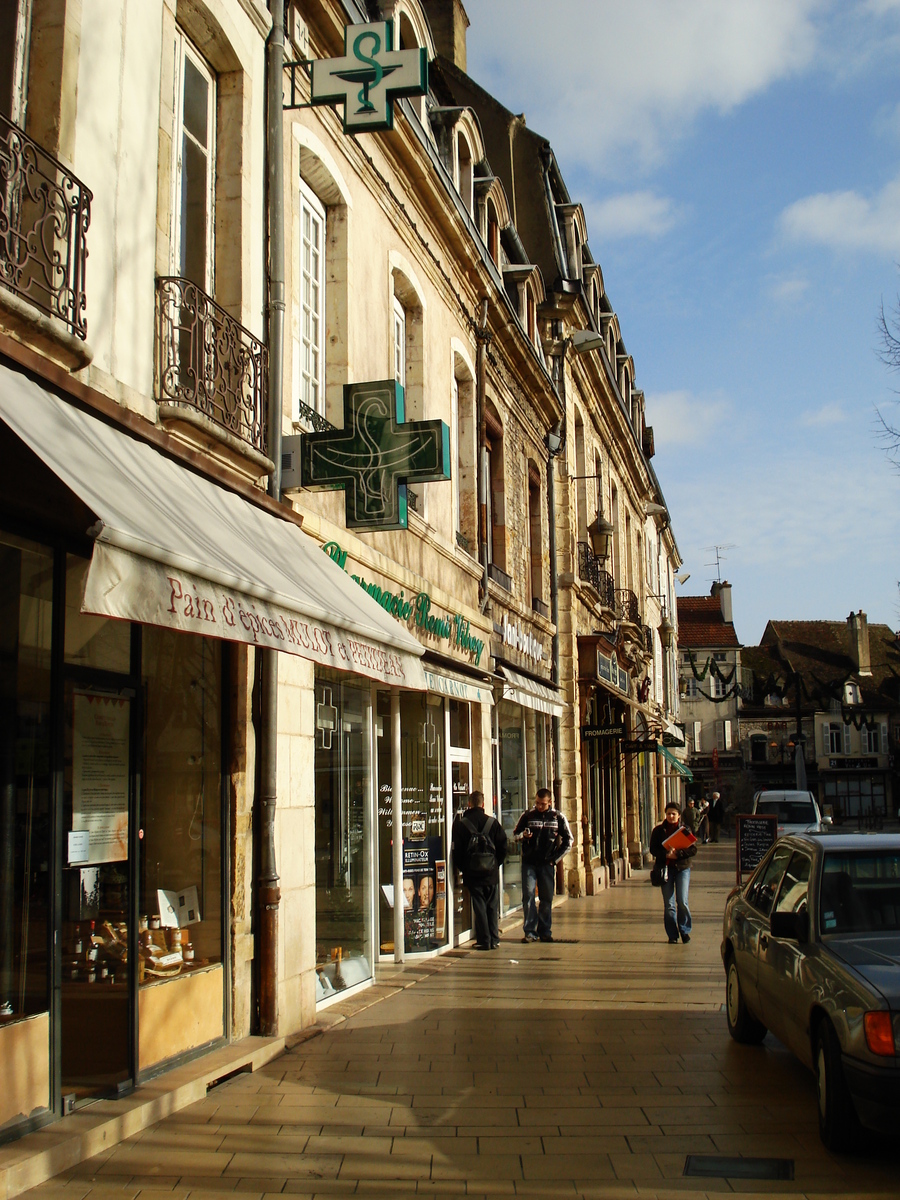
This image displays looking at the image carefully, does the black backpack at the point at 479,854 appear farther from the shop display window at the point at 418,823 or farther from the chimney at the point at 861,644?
the chimney at the point at 861,644

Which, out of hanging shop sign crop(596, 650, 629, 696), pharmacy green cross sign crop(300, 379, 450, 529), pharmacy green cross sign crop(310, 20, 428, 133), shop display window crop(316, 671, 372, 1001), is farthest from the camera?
hanging shop sign crop(596, 650, 629, 696)

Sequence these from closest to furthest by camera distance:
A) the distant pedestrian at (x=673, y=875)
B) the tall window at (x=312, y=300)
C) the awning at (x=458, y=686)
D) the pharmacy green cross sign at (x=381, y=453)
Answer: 1. the pharmacy green cross sign at (x=381, y=453)
2. the tall window at (x=312, y=300)
3. the awning at (x=458, y=686)
4. the distant pedestrian at (x=673, y=875)

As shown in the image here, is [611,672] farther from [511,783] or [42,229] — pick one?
[42,229]

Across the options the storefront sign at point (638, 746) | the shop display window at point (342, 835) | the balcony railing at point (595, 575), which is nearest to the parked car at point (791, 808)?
the storefront sign at point (638, 746)

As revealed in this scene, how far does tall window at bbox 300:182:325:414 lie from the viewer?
374 inches

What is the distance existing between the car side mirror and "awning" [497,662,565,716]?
8633 millimetres

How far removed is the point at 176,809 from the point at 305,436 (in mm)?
2732

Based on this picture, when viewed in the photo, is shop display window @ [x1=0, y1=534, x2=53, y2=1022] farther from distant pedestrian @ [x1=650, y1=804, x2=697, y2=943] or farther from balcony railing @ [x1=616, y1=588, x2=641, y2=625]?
balcony railing @ [x1=616, y1=588, x2=641, y2=625]

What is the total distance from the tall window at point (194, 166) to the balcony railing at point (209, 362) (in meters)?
0.43

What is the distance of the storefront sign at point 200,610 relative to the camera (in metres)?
4.57

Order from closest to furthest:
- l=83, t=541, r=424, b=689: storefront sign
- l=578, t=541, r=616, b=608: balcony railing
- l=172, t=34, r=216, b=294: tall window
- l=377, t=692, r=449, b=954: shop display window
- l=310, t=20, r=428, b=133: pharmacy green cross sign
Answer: l=83, t=541, r=424, b=689: storefront sign, l=172, t=34, r=216, b=294: tall window, l=310, t=20, r=428, b=133: pharmacy green cross sign, l=377, t=692, r=449, b=954: shop display window, l=578, t=541, r=616, b=608: balcony railing

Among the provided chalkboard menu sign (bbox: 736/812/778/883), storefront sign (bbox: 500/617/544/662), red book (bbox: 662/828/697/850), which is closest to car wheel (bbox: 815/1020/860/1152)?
red book (bbox: 662/828/697/850)

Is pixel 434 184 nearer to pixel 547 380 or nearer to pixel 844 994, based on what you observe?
pixel 547 380

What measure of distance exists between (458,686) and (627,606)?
1684 cm
